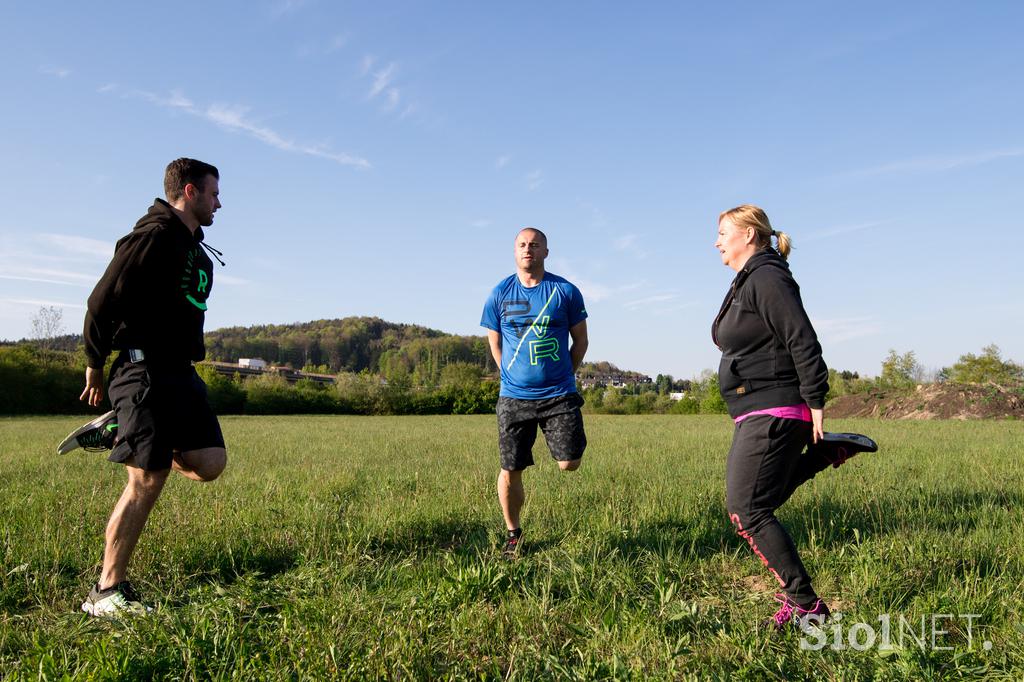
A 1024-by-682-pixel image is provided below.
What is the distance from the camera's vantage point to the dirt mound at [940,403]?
31.0 meters

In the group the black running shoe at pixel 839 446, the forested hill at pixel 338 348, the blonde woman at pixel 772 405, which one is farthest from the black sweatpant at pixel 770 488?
the forested hill at pixel 338 348

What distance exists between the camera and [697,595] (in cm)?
353

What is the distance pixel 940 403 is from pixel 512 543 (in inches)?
1445

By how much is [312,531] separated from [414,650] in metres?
2.26

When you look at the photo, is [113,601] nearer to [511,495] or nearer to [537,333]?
[511,495]

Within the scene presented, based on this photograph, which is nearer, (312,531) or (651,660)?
(651,660)

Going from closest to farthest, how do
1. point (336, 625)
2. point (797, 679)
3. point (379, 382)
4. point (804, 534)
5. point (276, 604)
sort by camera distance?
point (797, 679) → point (336, 625) → point (276, 604) → point (804, 534) → point (379, 382)

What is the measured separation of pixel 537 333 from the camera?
4.79m

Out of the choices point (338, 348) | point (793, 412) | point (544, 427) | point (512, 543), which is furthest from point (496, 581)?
point (338, 348)

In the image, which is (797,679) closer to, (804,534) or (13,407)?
(804,534)

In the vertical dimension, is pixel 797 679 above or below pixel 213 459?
below

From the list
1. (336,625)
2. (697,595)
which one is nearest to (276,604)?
(336,625)

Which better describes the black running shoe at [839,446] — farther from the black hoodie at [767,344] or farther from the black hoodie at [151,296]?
the black hoodie at [151,296]

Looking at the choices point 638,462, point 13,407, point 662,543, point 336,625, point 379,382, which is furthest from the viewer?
point 379,382
